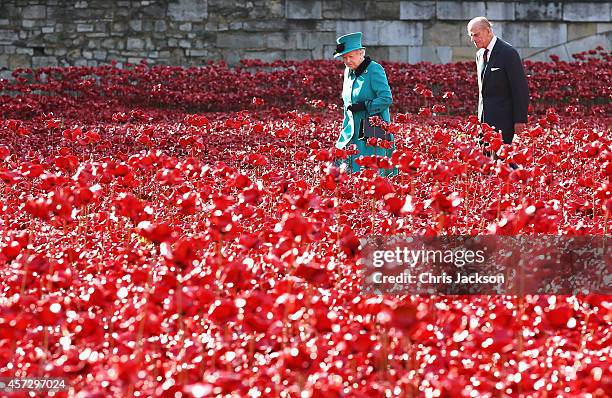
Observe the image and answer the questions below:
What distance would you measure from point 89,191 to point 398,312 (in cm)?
204

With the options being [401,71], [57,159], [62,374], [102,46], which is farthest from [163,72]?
[62,374]

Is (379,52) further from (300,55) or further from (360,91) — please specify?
(360,91)

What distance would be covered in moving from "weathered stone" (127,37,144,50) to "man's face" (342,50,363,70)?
8.69 m

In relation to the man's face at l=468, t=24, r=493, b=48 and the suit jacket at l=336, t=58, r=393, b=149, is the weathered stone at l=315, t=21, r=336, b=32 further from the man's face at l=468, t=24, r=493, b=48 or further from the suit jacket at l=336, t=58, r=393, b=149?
the man's face at l=468, t=24, r=493, b=48

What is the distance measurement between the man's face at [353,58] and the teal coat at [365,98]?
0.09m

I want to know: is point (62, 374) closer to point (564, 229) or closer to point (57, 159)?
point (57, 159)

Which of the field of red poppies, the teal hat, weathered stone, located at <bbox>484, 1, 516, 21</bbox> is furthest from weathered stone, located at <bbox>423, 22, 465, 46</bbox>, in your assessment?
the field of red poppies

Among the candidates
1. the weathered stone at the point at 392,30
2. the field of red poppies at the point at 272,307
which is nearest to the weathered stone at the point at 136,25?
the weathered stone at the point at 392,30

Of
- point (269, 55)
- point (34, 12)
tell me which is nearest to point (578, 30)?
point (269, 55)

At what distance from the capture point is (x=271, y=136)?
10.4 metres

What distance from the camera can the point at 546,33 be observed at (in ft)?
49.2

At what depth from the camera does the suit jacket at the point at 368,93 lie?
7.08 metres

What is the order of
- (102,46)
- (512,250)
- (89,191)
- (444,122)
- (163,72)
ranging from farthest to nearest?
(102,46)
(163,72)
(444,122)
(512,250)
(89,191)

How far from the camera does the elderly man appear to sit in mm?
7184
